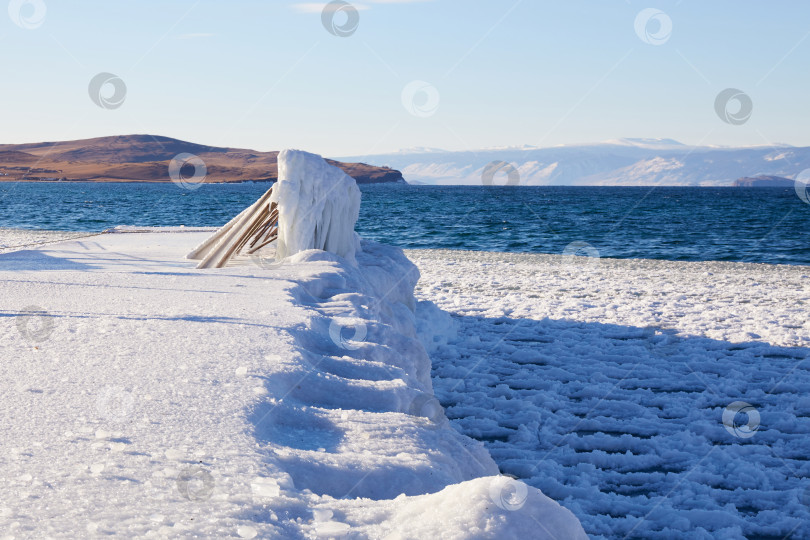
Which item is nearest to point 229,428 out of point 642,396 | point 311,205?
point 642,396

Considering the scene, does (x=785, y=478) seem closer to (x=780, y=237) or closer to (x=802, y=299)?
(x=802, y=299)

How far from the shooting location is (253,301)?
7395 millimetres

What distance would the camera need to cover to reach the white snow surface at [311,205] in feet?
34.0

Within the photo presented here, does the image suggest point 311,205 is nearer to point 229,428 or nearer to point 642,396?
point 642,396

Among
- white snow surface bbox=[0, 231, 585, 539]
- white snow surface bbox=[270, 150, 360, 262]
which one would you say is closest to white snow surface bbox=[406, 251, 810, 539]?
white snow surface bbox=[0, 231, 585, 539]

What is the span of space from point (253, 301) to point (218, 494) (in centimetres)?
451

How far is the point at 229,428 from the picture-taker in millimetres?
3824

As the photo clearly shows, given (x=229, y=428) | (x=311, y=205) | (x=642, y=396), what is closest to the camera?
(x=229, y=428)

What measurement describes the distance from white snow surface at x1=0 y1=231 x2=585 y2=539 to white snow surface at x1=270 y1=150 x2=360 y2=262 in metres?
2.66

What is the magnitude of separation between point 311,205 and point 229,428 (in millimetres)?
6974

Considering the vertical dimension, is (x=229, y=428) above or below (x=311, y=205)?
below

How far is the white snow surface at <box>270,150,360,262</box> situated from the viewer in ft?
34.0

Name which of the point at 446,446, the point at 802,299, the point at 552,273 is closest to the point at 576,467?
the point at 446,446

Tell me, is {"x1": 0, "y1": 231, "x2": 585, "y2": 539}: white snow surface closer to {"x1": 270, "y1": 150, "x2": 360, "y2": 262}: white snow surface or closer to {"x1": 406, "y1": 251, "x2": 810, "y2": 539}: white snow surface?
{"x1": 406, "y1": 251, "x2": 810, "y2": 539}: white snow surface
